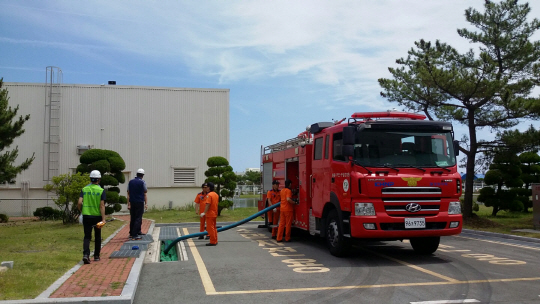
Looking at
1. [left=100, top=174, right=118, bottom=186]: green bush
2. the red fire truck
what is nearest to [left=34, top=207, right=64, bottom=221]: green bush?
[left=100, top=174, right=118, bottom=186]: green bush

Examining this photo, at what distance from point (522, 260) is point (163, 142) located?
23150 millimetres

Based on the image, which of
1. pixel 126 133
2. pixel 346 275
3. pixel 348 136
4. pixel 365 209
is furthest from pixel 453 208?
pixel 126 133

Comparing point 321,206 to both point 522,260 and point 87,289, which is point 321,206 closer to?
point 522,260

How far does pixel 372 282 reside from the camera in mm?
8188

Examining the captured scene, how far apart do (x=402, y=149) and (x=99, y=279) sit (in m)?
6.16

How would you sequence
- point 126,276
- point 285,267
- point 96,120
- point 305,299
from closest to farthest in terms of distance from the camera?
point 305,299, point 126,276, point 285,267, point 96,120

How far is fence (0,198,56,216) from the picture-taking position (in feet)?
90.4

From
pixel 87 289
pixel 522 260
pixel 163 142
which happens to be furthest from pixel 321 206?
pixel 163 142

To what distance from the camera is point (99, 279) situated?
791cm

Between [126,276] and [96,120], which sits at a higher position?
[96,120]

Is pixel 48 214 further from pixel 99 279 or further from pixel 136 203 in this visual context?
pixel 99 279

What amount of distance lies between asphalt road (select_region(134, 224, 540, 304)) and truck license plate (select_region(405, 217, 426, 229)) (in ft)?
2.53

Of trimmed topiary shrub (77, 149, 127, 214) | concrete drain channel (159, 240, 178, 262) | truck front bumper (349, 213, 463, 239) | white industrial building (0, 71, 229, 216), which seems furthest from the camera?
white industrial building (0, 71, 229, 216)

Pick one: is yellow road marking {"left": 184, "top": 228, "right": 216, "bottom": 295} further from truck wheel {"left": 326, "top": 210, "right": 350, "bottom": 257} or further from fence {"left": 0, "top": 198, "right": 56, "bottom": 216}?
fence {"left": 0, "top": 198, "right": 56, "bottom": 216}
